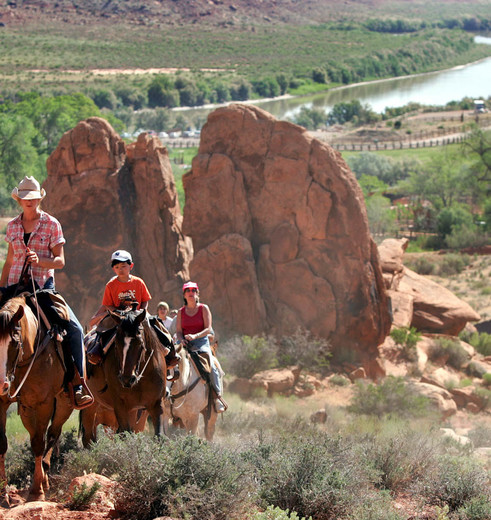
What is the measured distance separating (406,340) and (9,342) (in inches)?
577

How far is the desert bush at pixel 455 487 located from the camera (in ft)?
26.0

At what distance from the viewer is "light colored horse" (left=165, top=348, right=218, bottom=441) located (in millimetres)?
9938

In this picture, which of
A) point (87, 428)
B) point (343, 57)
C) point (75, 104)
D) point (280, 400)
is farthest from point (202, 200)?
point (343, 57)

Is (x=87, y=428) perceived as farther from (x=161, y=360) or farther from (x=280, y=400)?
(x=280, y=400)

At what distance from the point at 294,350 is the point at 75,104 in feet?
127

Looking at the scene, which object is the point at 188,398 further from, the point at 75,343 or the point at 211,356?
the point at 75,343

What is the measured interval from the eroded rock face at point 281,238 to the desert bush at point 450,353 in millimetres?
2671

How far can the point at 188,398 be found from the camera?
10188 mm

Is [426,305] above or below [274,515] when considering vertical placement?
below

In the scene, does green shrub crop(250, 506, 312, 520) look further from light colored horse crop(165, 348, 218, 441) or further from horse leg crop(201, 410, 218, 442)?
horse leg crop(201, 410, 218, 442)

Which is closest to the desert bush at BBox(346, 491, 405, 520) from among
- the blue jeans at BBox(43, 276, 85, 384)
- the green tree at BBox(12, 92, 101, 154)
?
the blue jeans at BBox(43, 276, 85, 384)

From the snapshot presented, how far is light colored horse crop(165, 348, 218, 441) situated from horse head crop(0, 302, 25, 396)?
3.37 metres

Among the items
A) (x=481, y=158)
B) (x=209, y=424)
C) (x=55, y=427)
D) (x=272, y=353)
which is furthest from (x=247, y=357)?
(x=481, y=158)

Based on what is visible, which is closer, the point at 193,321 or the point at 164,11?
the point at 193,321
